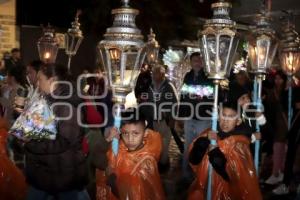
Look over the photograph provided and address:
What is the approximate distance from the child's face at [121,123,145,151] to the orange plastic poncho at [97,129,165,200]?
6cm

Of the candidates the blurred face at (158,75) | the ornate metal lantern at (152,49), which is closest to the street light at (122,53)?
the blurred face at (158,75)

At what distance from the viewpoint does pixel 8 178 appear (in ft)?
19.3

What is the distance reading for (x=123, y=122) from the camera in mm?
5316

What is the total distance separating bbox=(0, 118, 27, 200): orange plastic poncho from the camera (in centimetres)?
584

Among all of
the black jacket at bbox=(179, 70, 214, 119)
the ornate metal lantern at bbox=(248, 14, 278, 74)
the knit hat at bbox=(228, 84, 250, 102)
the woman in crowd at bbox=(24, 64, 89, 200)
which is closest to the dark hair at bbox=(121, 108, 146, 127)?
the woman in crowd at bbox=(24, 64, 89, 200)

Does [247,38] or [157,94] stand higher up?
[247,38]

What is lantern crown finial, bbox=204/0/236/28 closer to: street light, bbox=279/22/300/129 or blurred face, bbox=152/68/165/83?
street light, bbox=279/22/300/129

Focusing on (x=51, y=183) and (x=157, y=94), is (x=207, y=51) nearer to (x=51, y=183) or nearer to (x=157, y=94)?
(x=51, y=183)

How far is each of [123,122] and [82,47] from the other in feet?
30.4

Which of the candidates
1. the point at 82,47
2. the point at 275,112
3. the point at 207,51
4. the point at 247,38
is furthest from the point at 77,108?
the point at 82,47

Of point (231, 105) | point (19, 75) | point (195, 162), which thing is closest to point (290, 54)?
point (231, 105)

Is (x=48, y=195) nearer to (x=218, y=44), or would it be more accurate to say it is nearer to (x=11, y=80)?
(x=218, y=44)

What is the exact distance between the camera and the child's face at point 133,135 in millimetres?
5281

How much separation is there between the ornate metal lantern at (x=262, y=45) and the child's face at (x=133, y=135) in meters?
1.85
